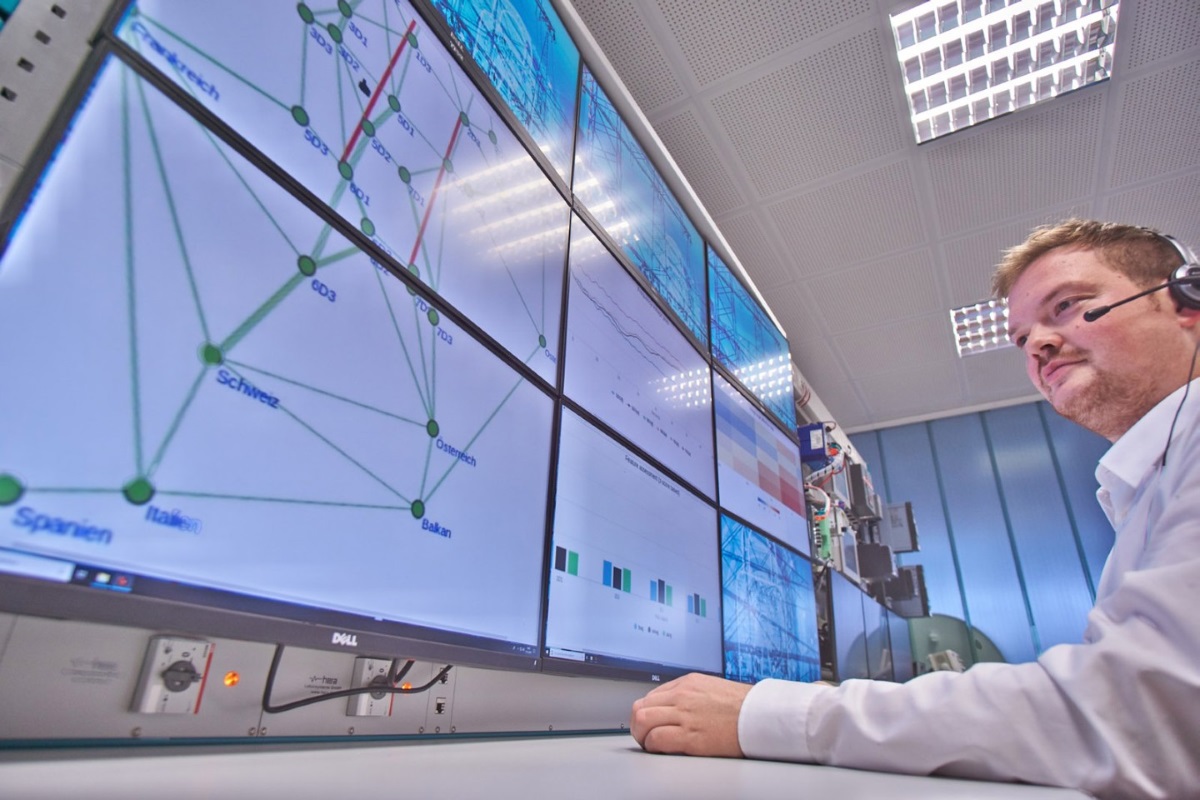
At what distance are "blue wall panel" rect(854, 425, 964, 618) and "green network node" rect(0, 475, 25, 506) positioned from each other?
5.38 metres

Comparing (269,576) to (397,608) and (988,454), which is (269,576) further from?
(988,454)

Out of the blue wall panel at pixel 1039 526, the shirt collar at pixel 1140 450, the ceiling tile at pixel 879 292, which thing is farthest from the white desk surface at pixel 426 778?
the blue wall panel at pixel 1039 526

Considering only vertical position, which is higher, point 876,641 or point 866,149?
point 866,149

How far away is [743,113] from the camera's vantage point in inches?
102

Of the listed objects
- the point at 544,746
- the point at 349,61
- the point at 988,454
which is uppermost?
the point at 988,454

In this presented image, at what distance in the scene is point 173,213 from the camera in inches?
28.0

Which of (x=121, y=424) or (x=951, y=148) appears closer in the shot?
(x=121, y=424)

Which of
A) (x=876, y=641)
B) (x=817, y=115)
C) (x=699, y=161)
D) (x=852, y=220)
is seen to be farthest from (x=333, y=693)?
(x=876, y=641)

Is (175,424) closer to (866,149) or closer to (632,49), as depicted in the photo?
(632,49)

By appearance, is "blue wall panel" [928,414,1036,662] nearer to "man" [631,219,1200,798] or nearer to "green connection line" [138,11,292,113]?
"man" [631,219,1200,798]

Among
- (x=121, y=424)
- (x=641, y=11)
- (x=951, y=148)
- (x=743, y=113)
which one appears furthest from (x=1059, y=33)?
(x=121, y=424)

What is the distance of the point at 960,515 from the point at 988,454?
58cm

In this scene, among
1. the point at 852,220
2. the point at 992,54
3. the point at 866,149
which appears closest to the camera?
the point at 992,54

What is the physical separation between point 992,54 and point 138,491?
3289 mm
